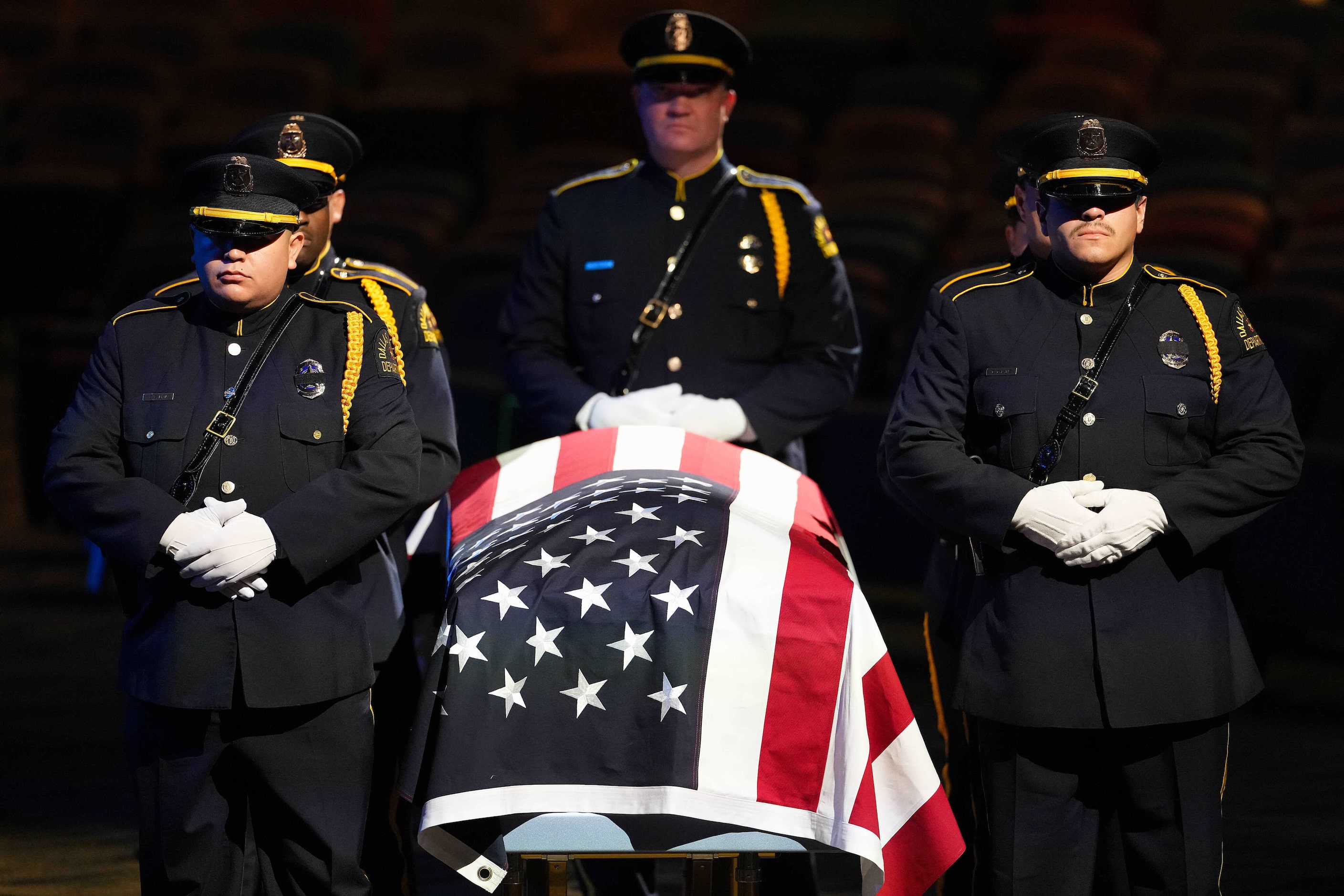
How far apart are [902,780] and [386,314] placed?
1.10 meters

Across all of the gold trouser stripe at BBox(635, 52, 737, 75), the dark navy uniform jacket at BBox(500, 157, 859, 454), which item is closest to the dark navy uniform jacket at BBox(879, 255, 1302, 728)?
the dark navy uniform jacket at BBox(500, 157, 859, 454)

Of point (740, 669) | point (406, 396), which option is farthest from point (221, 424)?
point (740, 669)

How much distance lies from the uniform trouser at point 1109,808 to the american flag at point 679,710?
6.6 inches

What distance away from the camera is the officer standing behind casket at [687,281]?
3.14 meters

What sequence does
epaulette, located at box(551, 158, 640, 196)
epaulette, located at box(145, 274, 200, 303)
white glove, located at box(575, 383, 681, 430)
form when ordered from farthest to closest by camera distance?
epaulette, located at box(551, 158, 640, 196) → white glove, located at box(575, 383, 681, 430) → epaulette, located at box(145, 274, 200, 303)

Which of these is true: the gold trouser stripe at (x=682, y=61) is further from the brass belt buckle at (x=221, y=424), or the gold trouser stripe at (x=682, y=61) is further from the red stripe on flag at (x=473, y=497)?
the brass belt buckle at (x=221, y=424)

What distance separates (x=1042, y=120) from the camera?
8.29 ft

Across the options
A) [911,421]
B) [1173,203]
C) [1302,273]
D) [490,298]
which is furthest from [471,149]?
[911,421]

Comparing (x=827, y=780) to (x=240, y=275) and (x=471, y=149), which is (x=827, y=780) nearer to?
(x=240, y=275)

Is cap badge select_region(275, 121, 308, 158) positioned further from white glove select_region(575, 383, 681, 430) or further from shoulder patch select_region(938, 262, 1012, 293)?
shoulder patch select_region(938, 262, 1012, 293)

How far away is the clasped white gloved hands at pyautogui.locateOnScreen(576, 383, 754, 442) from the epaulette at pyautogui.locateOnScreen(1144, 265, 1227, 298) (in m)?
0.83

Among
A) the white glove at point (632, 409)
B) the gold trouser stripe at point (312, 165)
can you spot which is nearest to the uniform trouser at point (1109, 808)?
the white glove at point (632, 409)

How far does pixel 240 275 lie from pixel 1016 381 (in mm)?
1165

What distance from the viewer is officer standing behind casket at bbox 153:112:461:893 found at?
2561mm
